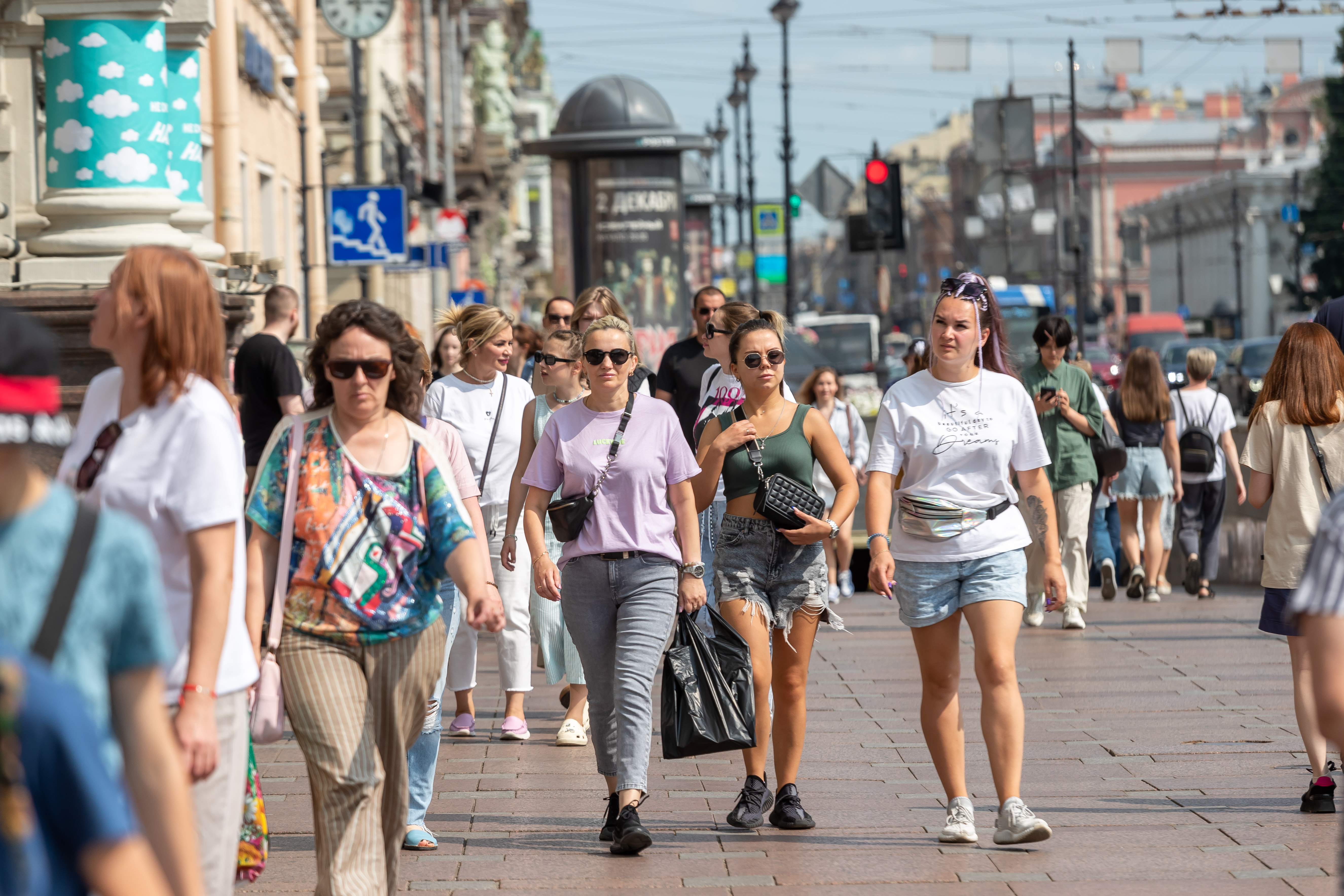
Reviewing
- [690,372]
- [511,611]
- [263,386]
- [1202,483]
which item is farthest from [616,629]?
[1202,483]

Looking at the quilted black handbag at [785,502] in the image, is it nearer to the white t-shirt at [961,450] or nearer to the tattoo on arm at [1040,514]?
the white t-shirt at [961,450]

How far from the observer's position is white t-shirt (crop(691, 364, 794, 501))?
8180 millimetres

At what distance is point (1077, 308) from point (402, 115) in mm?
15273

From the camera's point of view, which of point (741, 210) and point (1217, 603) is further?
point (741, 210)

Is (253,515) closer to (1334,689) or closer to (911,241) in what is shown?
(1334,689)

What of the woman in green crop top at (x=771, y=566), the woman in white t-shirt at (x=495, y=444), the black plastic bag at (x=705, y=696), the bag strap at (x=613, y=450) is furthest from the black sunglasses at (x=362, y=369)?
the woman in white t-shirt at (x=495, y=444)

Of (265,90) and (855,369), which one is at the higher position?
(265,90)

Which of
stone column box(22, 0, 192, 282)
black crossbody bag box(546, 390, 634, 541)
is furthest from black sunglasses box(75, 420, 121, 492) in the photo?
stone column box(22, 0, 192, 282)

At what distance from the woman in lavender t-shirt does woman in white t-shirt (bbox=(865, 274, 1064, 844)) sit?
2.33 ft

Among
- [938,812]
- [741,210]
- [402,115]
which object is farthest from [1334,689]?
[741,210]

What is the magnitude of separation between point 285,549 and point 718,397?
12.0 ft

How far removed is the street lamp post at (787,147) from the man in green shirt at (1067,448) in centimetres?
2238

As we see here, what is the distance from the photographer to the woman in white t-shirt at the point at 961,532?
6.42 m

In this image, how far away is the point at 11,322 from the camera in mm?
2686
